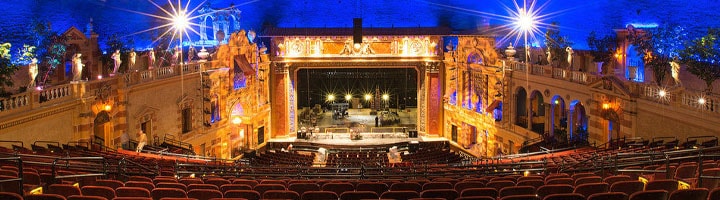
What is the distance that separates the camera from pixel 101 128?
30172 millimetres

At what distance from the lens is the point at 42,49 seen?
3453 cm

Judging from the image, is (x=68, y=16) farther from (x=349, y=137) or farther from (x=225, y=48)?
(x=349, y=137)

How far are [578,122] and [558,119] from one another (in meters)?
1.57

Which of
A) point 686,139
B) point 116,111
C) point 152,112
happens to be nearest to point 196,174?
point 116,111

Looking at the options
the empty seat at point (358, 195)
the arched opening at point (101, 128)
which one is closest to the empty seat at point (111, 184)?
the empty seat at point (358, 195)

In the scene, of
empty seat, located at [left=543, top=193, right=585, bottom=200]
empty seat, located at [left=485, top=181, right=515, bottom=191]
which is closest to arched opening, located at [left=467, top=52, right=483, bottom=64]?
empty seat, located at [left=485, top=181, right=515, bottom=191]

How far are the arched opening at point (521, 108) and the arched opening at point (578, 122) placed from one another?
3.50m

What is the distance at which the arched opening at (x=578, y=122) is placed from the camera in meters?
35.1

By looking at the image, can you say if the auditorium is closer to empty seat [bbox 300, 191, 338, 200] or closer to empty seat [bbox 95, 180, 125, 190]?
empty seat [bbox 95, 180, 125, 190]

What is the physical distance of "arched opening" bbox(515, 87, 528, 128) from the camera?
41.5 m

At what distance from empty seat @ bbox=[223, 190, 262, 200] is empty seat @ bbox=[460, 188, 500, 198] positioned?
12.9 feet

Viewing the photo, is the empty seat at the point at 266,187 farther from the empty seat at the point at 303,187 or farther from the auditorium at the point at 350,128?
the empty seat at the point at 303,187

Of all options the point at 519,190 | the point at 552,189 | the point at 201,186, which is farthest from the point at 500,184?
the point at 201,186

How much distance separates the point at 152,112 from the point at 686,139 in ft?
79.9
